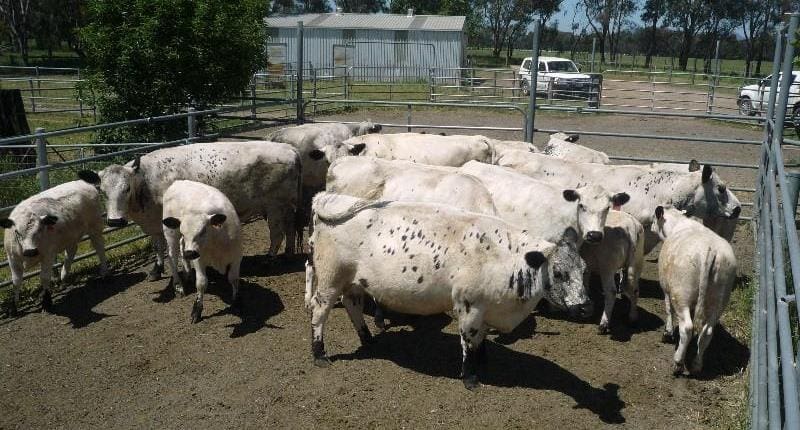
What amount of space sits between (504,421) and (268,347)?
2489mm

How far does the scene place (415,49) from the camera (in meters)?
37.5

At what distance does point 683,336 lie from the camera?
231 inches

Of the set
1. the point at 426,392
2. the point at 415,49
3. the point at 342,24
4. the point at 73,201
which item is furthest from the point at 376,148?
the point at 342,24

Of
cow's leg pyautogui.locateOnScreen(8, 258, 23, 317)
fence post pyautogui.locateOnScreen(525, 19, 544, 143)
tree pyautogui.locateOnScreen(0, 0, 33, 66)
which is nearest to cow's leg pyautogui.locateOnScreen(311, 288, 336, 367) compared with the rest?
cow's leg pyautogui.locateOnScreen(8, 258, 23, 317)

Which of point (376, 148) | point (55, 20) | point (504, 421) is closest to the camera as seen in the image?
point (504, 421)

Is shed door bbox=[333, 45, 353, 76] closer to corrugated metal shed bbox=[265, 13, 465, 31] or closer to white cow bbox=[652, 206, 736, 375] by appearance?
corrugated metal shed bbox=[265, 13, 465, 31]

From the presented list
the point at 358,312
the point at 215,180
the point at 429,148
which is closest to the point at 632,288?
the point at 358,312

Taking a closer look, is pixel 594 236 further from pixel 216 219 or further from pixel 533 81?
pixel 533 81

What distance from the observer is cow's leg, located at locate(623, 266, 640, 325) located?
709cm

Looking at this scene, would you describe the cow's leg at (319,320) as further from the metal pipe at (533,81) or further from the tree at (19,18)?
the tree at (19,18)

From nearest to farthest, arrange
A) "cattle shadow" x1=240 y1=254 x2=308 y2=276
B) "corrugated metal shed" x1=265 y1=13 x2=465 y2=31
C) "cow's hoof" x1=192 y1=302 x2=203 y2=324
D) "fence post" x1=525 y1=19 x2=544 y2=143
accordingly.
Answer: "cow's hoof" x1=192 y1=302 x2=203 y2=324, "cattle shadow" x1=240 y1=254 x2=308 y2=276, "fence post" x1=525 y1=19 x2=544 y2=143, "corrugated metal shed" x1=265 y1=13 x2=465 y2=31

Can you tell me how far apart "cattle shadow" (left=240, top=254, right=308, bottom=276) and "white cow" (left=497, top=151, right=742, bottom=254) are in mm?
3619

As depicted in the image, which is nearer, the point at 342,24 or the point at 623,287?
the point at 623,287

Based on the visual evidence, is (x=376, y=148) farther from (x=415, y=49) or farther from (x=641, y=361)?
(x=415, y=49)
